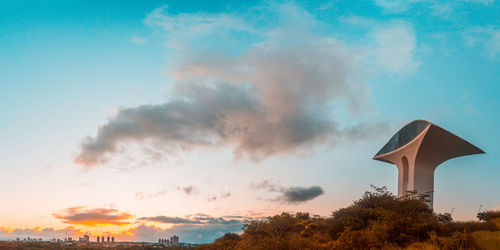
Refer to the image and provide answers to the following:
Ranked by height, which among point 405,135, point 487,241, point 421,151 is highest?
point 405,135

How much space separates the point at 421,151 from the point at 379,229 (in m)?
17.2

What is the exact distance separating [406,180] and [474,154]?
5149mm

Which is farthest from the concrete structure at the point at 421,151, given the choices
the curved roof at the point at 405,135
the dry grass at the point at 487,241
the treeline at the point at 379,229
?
the dry grass at the point at 487,241

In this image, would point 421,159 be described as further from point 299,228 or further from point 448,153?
point 299,228

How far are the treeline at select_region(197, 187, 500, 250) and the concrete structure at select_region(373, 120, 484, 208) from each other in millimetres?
8769

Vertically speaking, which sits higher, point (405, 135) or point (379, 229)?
point (405, 135)

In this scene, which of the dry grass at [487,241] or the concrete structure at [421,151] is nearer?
the dry grass at [487,241]

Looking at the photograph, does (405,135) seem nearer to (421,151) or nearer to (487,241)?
(421,151)

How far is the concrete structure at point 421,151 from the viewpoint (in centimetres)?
3050

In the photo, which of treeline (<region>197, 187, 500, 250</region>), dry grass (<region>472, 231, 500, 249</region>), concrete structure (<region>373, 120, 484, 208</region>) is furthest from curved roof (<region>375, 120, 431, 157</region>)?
dry grass (<region>472, 231, 500, 249</region>)

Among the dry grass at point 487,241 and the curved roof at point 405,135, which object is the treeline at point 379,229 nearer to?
the dry grass at point 487,241

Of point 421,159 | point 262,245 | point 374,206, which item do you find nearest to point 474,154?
point 421,159

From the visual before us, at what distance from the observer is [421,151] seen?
31578 mm

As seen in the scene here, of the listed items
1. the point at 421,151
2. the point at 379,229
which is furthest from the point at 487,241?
the point at 421,151
